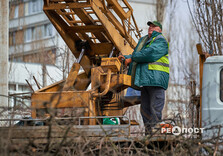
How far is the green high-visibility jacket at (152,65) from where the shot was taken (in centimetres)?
718

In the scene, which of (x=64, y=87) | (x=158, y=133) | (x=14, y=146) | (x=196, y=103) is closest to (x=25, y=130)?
(x=14, y=146)

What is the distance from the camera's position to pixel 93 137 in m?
5.93

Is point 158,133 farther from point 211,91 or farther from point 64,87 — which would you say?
point 64,87

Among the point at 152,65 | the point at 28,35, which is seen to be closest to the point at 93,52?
the point at 152,65

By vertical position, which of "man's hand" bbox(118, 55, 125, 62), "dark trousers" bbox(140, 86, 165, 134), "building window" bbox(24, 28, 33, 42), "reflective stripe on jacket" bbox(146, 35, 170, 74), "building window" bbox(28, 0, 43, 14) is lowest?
"dark trousers" bbox(140, 86, 165, 134)

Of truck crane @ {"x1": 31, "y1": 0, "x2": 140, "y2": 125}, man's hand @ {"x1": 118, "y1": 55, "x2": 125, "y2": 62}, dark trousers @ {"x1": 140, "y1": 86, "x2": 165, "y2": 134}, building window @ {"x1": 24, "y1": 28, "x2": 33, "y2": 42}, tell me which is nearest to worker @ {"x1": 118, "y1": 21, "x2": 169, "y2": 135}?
dark trousers @ {"x1": 140, "y1": 86, "x2": 165, "y2": 134}

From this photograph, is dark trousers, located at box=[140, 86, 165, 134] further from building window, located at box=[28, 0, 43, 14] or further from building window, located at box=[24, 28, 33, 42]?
building window, located at box=[28, 0, 43, 14]

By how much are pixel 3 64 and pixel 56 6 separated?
12.6 feet

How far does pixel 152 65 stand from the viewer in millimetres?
7246

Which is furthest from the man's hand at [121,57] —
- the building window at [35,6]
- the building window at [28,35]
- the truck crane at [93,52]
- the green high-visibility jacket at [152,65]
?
the building window at [35,6]

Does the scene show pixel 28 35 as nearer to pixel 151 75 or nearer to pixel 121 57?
pixel 121 57

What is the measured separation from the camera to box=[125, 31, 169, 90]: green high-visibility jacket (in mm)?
7176

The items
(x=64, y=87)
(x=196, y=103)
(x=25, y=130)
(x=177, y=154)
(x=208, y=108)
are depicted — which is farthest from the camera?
(x=64, y=87)

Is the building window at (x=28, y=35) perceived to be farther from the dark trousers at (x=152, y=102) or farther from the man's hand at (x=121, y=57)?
the dark trousers at (x=152, y=102)
